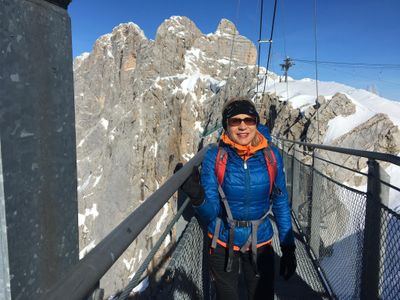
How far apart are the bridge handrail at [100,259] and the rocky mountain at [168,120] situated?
13.4 m

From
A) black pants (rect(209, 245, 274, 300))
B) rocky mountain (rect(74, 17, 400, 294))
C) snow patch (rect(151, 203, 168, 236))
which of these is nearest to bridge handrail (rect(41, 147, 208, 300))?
black pants (rect(209, 245, 274, 300))

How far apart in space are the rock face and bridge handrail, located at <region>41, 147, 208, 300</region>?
32.5m

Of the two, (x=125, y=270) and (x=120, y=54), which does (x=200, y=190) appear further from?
(x=120, y=54)

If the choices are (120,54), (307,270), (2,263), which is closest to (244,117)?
(2,263)

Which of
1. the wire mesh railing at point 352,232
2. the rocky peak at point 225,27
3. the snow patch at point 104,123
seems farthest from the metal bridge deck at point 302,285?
the snow patch at point 104,123

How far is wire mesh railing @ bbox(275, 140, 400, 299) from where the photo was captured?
Answer: 258cm

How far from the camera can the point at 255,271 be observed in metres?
Result: 2.78

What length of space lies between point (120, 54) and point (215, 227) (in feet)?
271

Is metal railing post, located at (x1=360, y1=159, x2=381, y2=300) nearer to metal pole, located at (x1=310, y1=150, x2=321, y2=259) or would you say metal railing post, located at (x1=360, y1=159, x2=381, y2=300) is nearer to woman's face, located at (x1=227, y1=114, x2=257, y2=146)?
woman's face, located at (x1=227, y1=114, x2=257, y2=146)

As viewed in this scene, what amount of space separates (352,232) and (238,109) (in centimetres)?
219

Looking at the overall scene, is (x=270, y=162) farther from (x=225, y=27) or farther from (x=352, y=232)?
(x=225, y=27)

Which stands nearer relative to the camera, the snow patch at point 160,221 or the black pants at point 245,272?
the black pants at point 245,272

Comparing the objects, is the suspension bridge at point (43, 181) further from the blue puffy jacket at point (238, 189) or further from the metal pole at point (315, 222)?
the metal pole at point (315, 222)

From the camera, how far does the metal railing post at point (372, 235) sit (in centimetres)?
266
